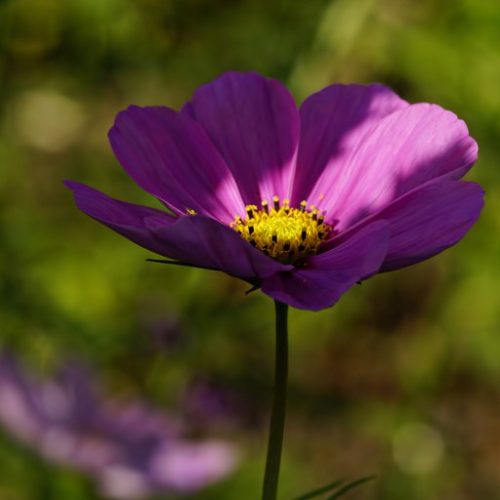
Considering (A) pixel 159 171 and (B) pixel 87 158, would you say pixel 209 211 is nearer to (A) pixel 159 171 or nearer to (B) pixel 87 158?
(A) pixel 159 171

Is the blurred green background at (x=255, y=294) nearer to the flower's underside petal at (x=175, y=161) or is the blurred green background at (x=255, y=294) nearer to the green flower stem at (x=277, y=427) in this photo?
the flower's underside petal at (x=175, y=161)

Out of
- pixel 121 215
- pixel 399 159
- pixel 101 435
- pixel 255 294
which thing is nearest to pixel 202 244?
pixel 121 215

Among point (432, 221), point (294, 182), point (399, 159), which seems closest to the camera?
point (432, 221)

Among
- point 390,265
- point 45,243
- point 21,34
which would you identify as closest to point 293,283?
point 390,265

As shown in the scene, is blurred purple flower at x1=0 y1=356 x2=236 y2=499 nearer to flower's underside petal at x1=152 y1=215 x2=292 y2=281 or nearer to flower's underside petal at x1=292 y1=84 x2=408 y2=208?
flower's underside petal at x1=292 y1=84 x2=408 y2=208

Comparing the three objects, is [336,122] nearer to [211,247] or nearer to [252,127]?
[252,127]
